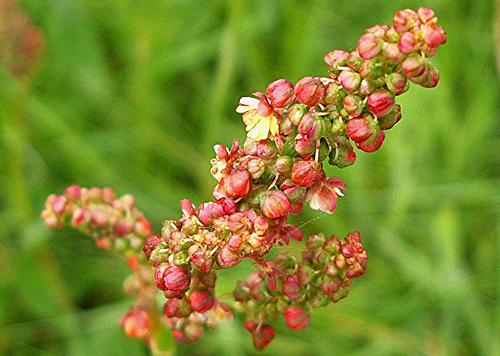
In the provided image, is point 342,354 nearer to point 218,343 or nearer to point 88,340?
point 218,343

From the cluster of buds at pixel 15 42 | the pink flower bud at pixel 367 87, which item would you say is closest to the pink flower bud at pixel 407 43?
the pink flower bud at pixel 367 87

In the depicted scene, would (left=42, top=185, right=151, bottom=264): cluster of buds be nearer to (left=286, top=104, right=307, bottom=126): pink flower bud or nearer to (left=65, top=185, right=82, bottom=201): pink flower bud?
(left=65, top=185, right=82, bottom=201): pink flower bud

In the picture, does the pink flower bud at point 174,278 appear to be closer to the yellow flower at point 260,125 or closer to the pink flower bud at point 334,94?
the yellow flower at point 260,125

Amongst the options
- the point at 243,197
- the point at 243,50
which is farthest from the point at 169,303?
the point at 243,50

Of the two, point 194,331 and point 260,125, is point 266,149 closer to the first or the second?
point 260,125

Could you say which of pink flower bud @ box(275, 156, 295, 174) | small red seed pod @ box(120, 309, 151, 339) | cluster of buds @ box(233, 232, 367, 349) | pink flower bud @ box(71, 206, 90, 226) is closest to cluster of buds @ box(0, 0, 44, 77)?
pink flower bud @ box(71, 206, 90, 226)

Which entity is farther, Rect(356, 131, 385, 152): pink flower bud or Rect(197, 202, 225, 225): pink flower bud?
Rect(197, 202, 225, 225): pink flower bud
